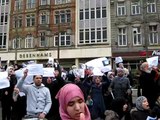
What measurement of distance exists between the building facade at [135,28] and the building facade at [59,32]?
1044 millimetres

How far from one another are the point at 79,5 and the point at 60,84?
2862 centimetres

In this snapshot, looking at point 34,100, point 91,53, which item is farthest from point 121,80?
point 91,53

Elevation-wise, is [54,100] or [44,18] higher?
[44,18]

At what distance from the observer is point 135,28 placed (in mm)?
32594

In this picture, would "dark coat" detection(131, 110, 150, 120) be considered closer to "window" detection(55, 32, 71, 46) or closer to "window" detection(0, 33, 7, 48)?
"window" detection(55, 32, 71, 46)

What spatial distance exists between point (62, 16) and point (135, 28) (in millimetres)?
9044

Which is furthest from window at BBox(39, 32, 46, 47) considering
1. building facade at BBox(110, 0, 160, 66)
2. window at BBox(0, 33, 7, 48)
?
building facade at BBox(110, 0, 160, 66)

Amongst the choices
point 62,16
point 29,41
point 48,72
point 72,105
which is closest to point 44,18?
point 62,16

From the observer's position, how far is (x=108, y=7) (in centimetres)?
3422

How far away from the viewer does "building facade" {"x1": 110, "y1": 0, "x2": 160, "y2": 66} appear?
31438 millimetres

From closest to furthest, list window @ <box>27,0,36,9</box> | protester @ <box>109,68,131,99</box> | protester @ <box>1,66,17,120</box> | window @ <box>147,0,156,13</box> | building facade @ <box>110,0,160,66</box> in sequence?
protester @ <box>1,66,17,120</box>
protester @ <box>109,68,131,99</box>
building facade @ <box>110,0,160,66</box>
window @ <box>147,0,156,13</box>
window @ <box>27,0,36,9</box>

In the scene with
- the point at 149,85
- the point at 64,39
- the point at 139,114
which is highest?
the point at 64,39

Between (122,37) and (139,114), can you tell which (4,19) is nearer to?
(122,37)

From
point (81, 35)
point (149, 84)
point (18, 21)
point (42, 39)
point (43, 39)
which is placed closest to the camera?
point (149, 84)
